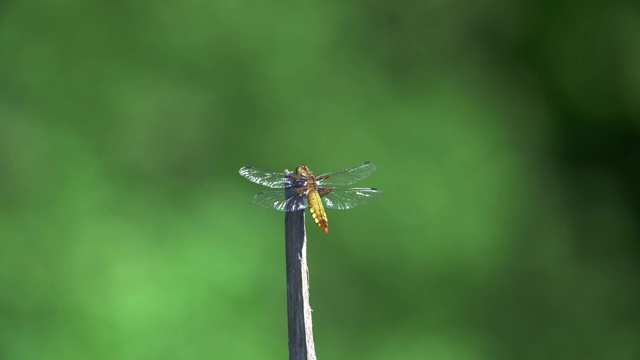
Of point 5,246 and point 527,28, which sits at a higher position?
point 527,28

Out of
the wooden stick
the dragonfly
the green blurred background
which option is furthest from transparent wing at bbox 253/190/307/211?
the green blurred background

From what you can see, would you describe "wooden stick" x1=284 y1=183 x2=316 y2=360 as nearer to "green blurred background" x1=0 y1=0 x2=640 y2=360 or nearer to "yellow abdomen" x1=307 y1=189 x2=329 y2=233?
"yellow abdomen" x1=307 y1=189 x2=329 y2=233

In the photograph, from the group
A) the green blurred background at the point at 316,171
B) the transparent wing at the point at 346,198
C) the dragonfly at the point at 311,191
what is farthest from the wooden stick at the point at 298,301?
the green blurred background at the point at 316,171

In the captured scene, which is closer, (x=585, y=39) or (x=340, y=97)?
(x=340, y=97)

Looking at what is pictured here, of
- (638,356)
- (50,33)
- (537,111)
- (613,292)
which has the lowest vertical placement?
(638,356)

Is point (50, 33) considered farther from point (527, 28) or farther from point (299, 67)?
point (527, 28)

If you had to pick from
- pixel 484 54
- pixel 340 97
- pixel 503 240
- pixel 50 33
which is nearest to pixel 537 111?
pixel 484 54
